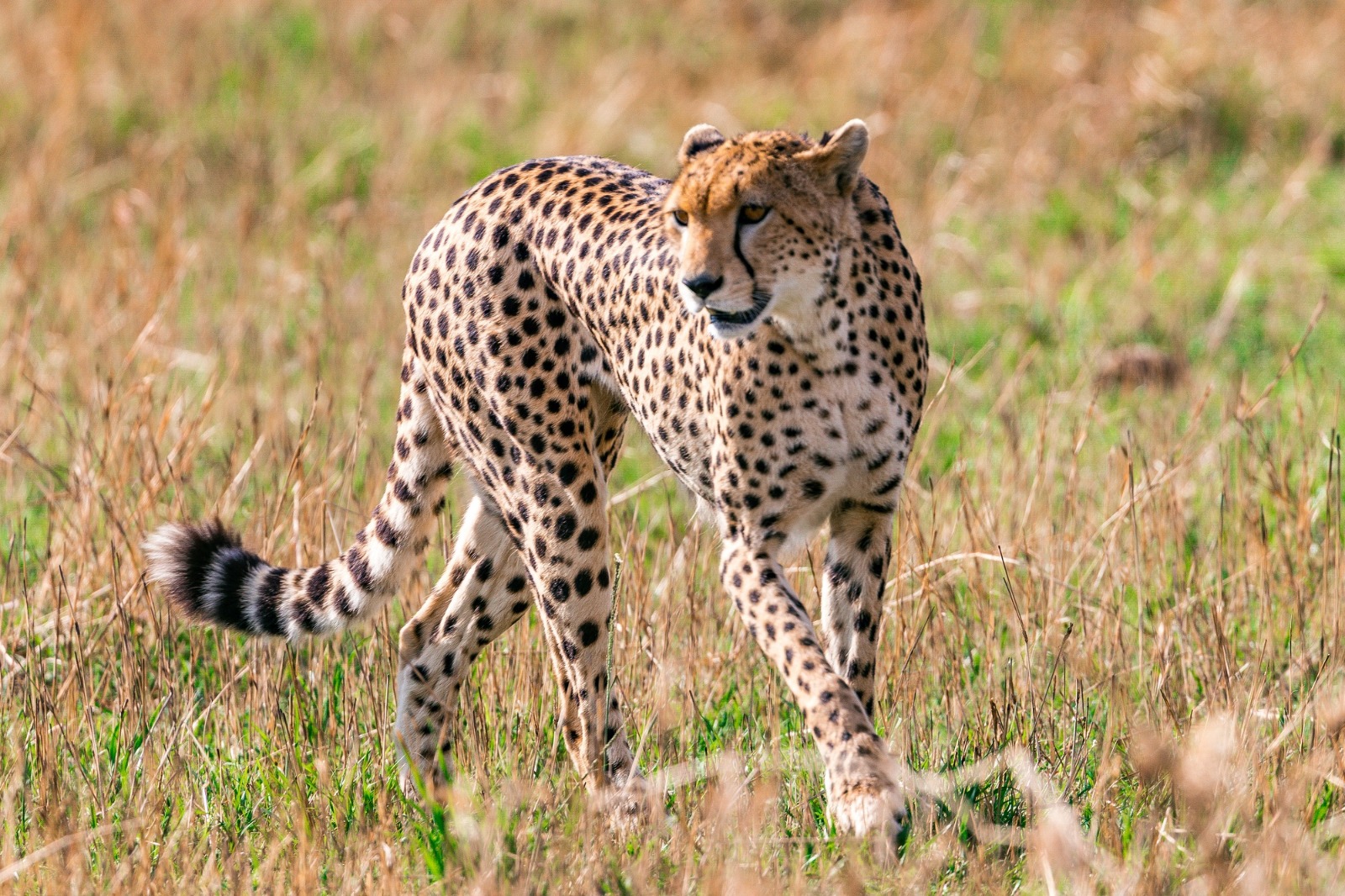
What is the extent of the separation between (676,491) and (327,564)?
1.18 m

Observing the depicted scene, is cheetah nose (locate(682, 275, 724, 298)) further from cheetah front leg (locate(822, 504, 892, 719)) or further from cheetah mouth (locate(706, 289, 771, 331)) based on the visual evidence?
cheetah front leg (locate(822, 504, 892, 719))

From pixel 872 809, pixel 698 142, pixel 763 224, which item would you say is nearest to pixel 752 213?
pixel 763 224

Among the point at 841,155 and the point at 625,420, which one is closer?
the point at 841,155

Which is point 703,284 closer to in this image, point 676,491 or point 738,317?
point 738,317

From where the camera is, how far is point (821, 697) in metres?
2.62

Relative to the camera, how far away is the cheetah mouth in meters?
2.66

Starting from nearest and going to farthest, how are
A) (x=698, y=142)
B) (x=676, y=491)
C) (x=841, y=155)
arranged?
(x=841, y=155), (x=698, y=142), (x=676, y=491)

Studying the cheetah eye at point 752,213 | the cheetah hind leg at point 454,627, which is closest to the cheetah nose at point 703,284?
the cheetah eye at point 752,213

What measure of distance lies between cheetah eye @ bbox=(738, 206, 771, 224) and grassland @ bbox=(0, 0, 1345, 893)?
0.73m

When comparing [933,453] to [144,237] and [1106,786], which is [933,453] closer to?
[1106,786]

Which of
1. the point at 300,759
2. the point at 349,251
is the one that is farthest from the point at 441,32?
the point at 300,759

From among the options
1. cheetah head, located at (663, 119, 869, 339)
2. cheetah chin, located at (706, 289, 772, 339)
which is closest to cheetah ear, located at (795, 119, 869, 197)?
cheetah head, located at (663, 119, 869, 339)

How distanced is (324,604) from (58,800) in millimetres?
740

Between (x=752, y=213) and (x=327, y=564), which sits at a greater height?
(x=752, y=213)
